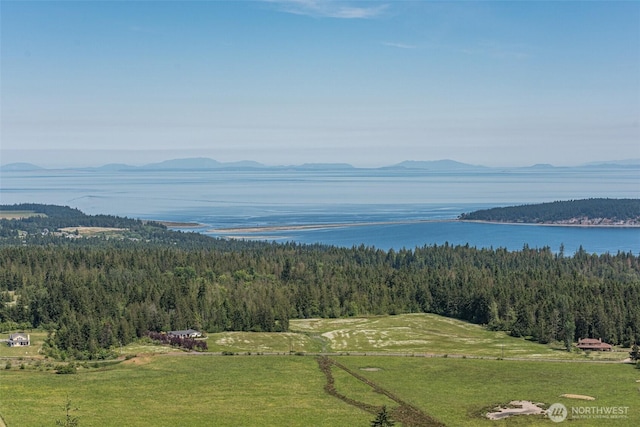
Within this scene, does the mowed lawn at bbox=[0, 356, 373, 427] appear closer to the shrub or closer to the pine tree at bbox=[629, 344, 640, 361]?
the shrub

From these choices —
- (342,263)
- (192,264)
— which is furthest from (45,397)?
(342,263)

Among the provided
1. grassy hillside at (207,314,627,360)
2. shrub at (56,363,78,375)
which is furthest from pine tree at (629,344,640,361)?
shrub at (56,363,78,375)

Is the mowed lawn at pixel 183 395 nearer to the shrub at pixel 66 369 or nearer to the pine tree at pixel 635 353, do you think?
the shrub at pixel 66 369

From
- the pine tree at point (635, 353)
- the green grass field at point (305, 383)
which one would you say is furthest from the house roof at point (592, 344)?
the pine tree at point (635, 353)

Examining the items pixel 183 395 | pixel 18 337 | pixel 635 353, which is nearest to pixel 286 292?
pixel 18 337

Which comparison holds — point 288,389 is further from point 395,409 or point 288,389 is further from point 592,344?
point 592,344
